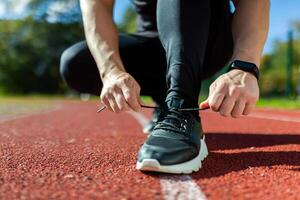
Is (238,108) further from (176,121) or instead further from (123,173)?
(123,173)

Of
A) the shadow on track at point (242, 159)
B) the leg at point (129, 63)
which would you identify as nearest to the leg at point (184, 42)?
the shadow on track at point (242, 159)

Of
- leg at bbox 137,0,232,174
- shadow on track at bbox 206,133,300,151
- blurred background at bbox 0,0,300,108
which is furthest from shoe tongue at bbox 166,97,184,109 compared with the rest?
blurred background at bbox 0,0,300,108

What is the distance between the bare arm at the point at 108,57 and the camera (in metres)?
1.73

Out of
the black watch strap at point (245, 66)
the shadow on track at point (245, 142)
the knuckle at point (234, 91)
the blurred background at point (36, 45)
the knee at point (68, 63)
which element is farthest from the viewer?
the blurred background at point (36, 45)

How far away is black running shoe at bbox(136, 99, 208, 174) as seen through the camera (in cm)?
161

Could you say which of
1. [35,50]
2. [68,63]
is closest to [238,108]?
[68,63]

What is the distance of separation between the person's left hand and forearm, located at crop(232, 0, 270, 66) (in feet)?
0.64

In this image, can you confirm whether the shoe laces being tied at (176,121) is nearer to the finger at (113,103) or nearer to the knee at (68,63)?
the finger at (113,103)

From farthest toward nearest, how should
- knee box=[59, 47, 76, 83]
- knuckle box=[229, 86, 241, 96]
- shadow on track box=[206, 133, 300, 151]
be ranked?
knee box=[59, 47, 76, 83], shadow on track box=[206, 133, 300, 151], knuckle box=[229, 86, 241, 96]

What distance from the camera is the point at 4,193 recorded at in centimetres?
137

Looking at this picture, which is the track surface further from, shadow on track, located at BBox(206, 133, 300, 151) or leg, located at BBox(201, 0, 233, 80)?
leg, located at BBox(201, 0, 233, 80)

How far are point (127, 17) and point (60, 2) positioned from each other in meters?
9.46

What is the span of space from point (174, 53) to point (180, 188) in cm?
67

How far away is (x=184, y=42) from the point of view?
193cm
